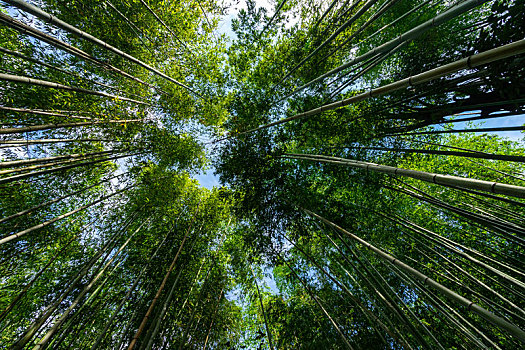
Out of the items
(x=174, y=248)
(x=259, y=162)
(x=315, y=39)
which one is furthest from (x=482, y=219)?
(x=174, y=248)

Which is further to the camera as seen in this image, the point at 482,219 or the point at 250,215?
the point at 250,215

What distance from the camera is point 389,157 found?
3488 mm

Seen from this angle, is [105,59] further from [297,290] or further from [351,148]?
[297,290]

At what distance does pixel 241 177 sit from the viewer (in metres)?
3.80

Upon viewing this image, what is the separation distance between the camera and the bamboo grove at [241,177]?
286cm

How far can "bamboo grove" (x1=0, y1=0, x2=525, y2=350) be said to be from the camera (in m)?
2.86

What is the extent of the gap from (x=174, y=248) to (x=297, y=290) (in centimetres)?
338

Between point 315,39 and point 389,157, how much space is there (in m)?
2.66

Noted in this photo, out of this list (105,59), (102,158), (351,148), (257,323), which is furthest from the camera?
(257,323)

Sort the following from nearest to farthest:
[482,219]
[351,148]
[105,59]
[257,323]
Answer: [482,219] → [351,148] → [105,59] → [257,323]

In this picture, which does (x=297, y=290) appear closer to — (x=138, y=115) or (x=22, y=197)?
(x=138, y=115)

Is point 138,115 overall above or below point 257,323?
above

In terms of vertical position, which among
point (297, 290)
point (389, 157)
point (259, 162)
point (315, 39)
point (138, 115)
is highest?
point (315, 39)

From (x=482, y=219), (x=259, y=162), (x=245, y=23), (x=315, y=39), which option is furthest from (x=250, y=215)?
(x=245, y=23)
